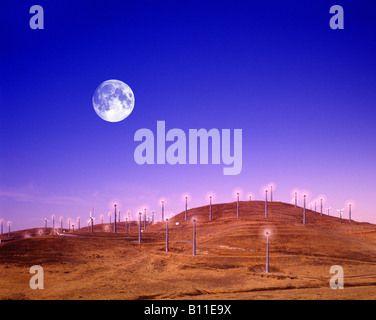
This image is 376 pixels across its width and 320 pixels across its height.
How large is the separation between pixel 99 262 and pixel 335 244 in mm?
37316

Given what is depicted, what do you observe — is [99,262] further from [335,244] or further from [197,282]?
[335,244]

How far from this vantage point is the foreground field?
27297 mm

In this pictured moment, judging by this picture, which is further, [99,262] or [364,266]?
[99,262]

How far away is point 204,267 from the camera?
1640 inches

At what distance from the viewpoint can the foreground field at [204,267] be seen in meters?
27.3
